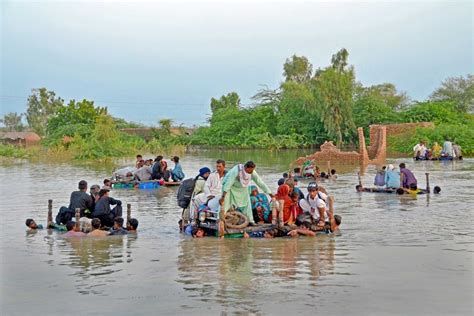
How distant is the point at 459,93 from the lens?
67562 mm

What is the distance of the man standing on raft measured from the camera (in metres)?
12.4

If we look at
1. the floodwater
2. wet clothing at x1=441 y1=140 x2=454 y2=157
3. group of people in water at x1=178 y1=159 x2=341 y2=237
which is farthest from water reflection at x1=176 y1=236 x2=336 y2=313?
wet clothing at x1=441 y1=140 x2=454 y2=157

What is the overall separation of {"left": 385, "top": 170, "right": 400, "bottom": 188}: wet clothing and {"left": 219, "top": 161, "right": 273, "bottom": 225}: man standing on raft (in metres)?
8.43

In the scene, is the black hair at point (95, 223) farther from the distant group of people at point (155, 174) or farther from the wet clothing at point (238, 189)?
the distant group of people at point (155, 174)

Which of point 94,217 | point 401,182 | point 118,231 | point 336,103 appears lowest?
point 118,231

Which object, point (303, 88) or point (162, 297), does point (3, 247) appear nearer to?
point (162, 297)

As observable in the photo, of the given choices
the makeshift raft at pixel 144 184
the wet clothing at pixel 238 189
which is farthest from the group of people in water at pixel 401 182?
the wet clothing at pixel 238 189

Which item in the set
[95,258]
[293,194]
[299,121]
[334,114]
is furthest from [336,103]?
[95,258]

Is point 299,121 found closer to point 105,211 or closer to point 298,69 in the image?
point 298,69

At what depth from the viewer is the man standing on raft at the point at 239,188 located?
12.4 metres

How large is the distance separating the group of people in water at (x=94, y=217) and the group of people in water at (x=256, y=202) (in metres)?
1.34

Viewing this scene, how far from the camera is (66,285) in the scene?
370 inches

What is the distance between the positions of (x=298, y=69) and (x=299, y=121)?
15.8 meters

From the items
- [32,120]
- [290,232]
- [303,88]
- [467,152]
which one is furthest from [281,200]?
[32,120]
